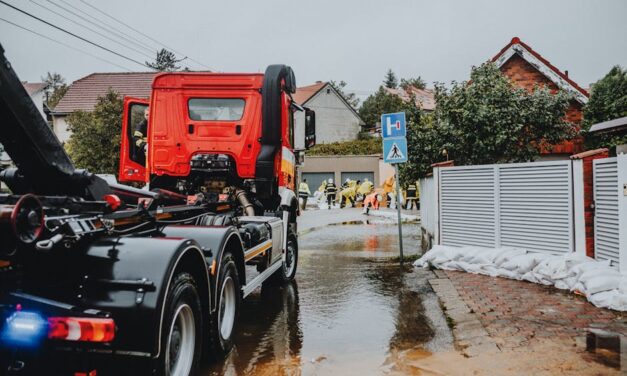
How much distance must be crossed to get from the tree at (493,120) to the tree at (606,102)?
3060mm

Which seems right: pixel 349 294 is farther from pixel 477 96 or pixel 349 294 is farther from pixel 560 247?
pixel 477 96

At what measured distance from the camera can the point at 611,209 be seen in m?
7.14

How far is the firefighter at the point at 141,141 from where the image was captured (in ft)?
28.7

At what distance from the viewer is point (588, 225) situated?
25.4 ft

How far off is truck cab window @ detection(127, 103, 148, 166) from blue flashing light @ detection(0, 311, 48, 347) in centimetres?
594

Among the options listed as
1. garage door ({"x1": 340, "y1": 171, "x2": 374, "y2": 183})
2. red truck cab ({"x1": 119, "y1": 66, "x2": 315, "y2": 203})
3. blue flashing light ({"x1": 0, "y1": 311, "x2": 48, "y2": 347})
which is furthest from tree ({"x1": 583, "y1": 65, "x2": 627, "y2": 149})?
garage door ({"x1": 340, "y1": 171, "x2": 374, "y2": 183})

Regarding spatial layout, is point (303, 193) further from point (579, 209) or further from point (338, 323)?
point (338, 323)

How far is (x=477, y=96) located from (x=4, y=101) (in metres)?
10.7

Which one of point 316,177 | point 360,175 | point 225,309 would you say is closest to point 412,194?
point 360,175

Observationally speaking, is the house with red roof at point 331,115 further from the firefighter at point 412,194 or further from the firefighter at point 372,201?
the firefighter at point 372,201

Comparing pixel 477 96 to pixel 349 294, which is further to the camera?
pixel 477 96

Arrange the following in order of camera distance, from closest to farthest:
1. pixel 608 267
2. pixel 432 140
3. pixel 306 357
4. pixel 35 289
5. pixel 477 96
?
pixel 35 289
pixel 306 357
pixel 608 267
pixel 477 96
pixel 432 140

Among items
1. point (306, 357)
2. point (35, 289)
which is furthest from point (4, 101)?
point (306, 357)

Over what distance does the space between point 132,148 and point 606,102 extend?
13.6 meters
